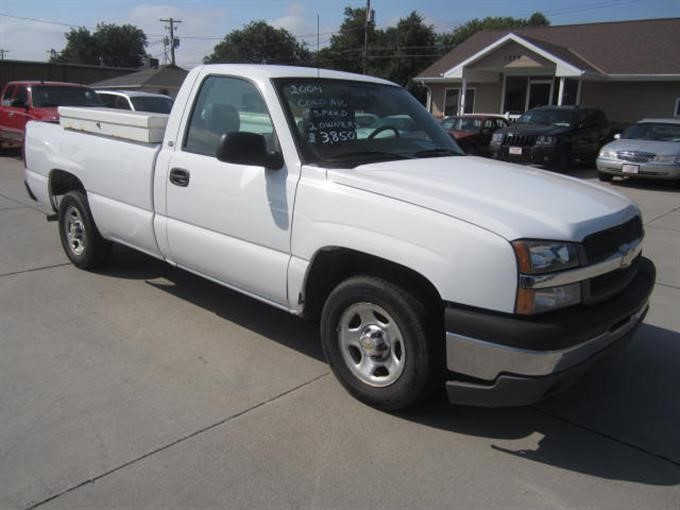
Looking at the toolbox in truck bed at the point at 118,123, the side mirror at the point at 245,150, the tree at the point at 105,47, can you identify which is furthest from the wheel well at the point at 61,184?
the tree at the point at 105,47

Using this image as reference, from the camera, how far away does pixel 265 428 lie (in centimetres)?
328

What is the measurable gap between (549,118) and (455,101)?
13346 mm

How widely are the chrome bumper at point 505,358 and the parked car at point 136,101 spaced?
43.0 ft

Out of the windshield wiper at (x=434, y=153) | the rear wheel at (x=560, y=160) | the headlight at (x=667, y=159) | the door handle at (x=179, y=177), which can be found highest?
the windshield wiper at (x=434, y=153)

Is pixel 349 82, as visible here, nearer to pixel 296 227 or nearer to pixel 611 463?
pixel 296 227

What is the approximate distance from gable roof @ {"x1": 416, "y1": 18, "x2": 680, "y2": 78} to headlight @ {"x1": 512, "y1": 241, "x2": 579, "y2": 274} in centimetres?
2188

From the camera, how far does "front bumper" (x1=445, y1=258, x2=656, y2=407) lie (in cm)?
279

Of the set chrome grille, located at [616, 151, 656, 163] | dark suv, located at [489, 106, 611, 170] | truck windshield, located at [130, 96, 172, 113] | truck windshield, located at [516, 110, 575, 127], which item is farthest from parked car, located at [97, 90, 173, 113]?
chrome grille, located at [616, 151, 656, 163]

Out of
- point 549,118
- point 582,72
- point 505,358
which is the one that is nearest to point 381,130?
point 505,358

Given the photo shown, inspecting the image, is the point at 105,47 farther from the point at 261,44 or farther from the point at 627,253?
the point at 627,253

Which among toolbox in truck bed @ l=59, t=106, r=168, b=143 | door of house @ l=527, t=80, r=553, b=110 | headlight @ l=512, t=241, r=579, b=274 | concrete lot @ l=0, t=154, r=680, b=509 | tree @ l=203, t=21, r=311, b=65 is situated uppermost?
tree @ l=203, t=21, r=311, b=65

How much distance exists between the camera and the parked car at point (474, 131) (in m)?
17.4

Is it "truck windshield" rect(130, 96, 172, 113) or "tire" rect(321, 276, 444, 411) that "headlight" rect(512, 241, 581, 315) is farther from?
"truck windshield" rect(130, 96, 172, 113)

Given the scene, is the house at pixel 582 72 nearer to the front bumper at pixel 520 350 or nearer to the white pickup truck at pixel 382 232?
the white pickup truck at pixel 382 232
